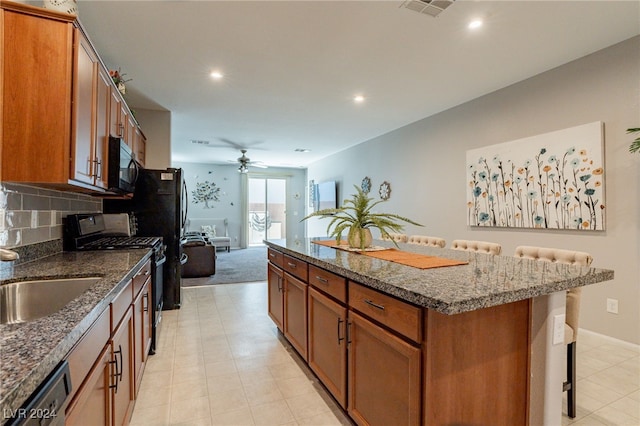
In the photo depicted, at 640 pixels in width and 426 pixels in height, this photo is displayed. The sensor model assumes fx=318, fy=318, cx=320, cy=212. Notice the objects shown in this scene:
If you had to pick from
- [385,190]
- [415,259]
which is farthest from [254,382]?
[385,190]

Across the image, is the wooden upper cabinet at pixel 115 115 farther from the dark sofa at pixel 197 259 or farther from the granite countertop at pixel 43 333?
the dark sofa at pixel 197 259

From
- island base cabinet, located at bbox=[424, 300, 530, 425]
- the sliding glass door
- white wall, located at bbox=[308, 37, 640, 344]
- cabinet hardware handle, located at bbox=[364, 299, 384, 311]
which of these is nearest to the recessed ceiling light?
white wall, located at bbox=[308, 37, 640, 344]

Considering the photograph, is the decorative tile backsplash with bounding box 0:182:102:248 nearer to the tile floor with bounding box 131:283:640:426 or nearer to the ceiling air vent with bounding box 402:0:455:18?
the tile floor with bounding box 131:283:640:426

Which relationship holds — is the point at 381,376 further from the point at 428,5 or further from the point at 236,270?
the point at 236,270

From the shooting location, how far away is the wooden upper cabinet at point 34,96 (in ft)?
5.01

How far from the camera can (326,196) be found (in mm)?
7980

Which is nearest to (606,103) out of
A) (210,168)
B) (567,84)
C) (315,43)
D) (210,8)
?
(567,84)

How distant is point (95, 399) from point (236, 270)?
5179 mm

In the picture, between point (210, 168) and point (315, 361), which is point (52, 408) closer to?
point (315, 361)

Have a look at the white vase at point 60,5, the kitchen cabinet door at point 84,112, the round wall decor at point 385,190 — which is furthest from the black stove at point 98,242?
the round wall decor at point 385,190

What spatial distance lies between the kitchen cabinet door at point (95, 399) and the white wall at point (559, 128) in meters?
3.76

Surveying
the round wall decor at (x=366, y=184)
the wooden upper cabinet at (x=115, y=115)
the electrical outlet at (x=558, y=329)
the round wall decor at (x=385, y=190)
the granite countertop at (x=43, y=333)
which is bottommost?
the electrical outlet at (x=558, y=329)

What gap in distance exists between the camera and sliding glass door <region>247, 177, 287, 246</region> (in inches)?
399

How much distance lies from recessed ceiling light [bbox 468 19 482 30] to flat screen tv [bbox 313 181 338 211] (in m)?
5.20
